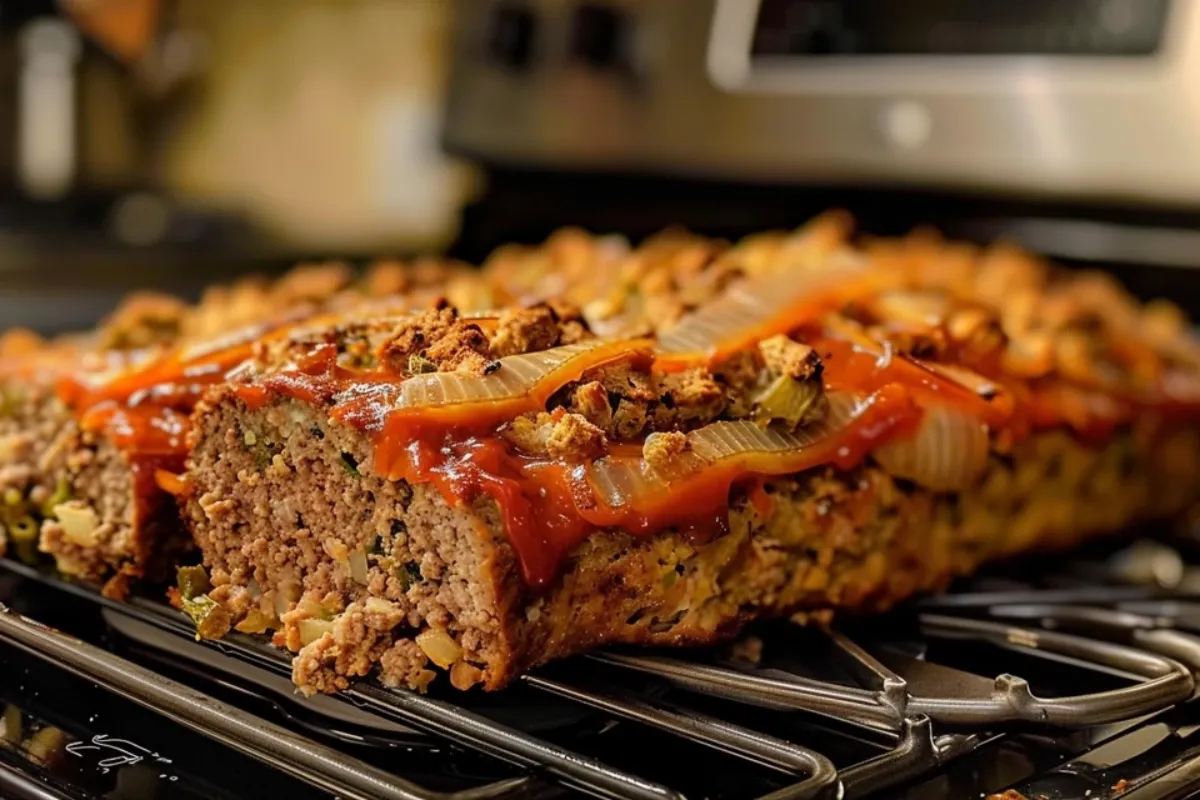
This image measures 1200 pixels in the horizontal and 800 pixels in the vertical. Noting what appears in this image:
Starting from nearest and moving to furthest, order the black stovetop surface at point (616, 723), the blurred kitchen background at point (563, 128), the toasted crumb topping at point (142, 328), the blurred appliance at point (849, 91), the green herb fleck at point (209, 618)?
the black stovetop surface at point (616, 723) → the green herb fleck at point (209, 618) → the toasted crumb topping at point (142, 328) → the blurred appliance at point (849, 91) → the blurred kitchen background at point (563, 128)

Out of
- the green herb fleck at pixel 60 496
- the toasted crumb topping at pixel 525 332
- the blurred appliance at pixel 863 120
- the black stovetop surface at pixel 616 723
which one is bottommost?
the black stovetop surface at pixel 616 723

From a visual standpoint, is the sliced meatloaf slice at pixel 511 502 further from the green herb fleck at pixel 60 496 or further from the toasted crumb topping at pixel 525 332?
the green herb fleck at pixel 60 496

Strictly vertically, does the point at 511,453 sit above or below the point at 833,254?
below

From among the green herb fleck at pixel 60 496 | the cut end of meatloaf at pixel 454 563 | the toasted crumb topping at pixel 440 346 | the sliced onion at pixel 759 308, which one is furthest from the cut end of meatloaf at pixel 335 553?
the sliced onion at pixel 759 308

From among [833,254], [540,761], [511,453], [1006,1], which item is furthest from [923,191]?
[540,761]

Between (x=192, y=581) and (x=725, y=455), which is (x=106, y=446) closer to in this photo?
(x=192, y=581)

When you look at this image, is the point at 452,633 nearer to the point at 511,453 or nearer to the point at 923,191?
the point at 511,453
